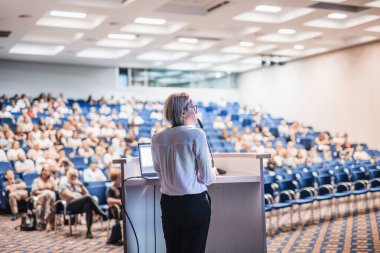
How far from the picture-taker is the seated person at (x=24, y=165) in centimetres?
996

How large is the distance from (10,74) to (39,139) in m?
Result: 5.59

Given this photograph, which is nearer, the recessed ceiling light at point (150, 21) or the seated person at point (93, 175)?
the seated person at point (93, 175)

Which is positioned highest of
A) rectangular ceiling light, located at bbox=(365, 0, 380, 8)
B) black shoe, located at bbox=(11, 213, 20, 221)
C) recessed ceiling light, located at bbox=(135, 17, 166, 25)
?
recessed ceiling light, located at bbox=(135, 17, 166, 25)

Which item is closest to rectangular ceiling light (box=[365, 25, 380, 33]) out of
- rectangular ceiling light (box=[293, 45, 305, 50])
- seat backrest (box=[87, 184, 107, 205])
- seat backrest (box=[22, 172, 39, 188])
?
rectangular ceiling light (box=[293, 45, 305, 50])

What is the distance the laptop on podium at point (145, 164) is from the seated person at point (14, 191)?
5891 millimetres

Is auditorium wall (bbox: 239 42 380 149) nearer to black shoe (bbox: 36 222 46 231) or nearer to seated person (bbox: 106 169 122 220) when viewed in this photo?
seated person (bbox: 106 169 122 220)

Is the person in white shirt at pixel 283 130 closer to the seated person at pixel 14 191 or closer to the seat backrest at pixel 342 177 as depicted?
the seat backrest at pixel 342 177

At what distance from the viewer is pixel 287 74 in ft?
59.3

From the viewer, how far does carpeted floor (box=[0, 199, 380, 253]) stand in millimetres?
5703

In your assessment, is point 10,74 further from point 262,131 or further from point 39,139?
point 262,131

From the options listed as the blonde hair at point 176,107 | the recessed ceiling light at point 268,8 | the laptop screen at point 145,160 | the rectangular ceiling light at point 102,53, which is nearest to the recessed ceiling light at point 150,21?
the recessed ceiling light at point 268,8

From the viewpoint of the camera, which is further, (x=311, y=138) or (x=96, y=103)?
(x=96, y=103)

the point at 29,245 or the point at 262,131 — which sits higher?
the point at 262,131

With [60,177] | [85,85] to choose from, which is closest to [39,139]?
[60,177]
